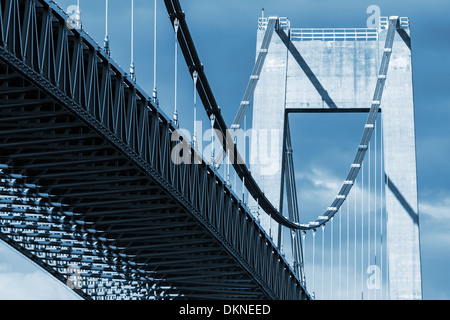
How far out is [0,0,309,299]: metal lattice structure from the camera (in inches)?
1071

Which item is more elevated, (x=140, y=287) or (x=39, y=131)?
(x=39, y=131)

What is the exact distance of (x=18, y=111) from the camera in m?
30.4

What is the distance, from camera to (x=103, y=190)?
39.7 m

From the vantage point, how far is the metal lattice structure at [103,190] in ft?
89.2

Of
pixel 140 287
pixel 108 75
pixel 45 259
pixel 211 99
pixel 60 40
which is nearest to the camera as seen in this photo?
pixel 60 40

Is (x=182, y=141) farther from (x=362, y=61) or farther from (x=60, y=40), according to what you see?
(x=362, y=61)

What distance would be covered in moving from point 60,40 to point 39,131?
6.26m

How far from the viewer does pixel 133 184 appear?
38469 millimetres

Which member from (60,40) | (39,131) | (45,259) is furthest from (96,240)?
(60,40)
